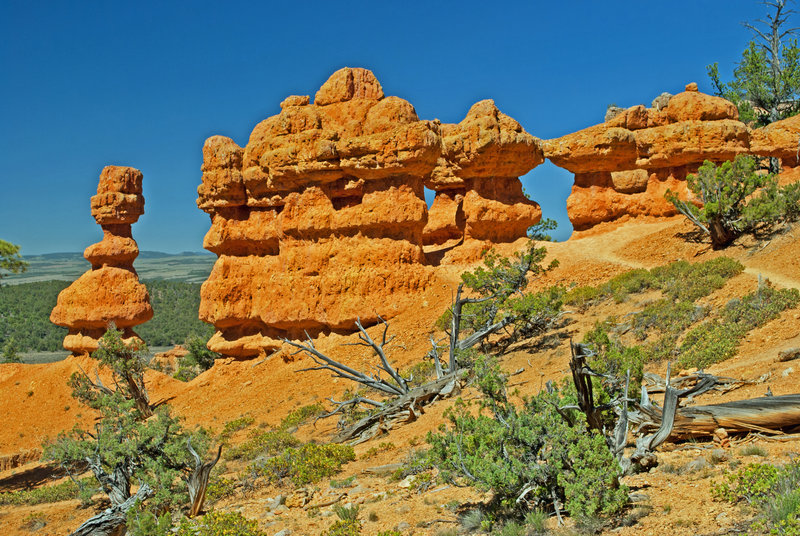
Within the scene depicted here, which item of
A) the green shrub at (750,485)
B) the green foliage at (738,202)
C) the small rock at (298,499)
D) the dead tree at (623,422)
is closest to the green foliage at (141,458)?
the small rock at (298,499)

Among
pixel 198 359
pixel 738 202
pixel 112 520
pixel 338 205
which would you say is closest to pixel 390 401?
pixel 112 520

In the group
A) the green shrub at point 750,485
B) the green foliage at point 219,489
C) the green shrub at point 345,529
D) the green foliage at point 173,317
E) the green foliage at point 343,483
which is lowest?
the green foliage at point 173,317

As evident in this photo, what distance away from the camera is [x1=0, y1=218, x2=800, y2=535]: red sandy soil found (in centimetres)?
621

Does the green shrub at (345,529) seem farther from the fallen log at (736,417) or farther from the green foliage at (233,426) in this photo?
the green foliage at (233,426)

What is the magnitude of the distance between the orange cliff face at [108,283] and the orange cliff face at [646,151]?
1644 cm

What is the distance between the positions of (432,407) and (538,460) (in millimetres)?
5968

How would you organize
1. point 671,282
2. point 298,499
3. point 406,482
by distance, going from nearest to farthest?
point 406,482 < point 298,499 < point 671,282

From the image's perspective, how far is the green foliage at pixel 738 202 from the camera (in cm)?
Result: 1533

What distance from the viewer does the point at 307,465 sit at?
951 cm

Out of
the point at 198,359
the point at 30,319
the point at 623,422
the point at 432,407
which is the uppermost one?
the point at 623,422

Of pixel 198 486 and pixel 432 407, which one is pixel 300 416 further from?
pixel 198 486

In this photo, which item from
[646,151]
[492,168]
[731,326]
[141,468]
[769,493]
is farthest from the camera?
[646,151]

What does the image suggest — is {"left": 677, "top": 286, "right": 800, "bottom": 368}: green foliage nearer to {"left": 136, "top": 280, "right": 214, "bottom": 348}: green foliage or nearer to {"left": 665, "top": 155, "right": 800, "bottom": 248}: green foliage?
{"left": 665, "top": 155, "right": 800, "bottom": 248}: green foliage

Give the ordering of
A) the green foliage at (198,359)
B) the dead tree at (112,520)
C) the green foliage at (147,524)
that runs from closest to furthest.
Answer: the green foliage at (147,524) → the dead tree at (112,520) → the green foliage at (198,359)
